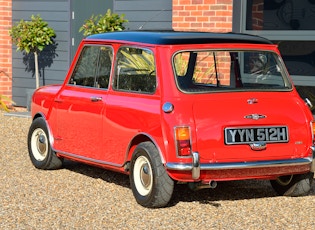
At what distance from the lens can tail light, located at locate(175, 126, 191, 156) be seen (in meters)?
7.44

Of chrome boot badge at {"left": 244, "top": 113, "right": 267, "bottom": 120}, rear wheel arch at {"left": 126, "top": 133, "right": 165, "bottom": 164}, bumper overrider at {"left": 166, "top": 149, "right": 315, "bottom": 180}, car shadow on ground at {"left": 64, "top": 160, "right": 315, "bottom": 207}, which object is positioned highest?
chrome boot badge at {"left": 244, "top": 113, "right": 267, "bottom": 120}

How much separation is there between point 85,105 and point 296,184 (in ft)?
7.53

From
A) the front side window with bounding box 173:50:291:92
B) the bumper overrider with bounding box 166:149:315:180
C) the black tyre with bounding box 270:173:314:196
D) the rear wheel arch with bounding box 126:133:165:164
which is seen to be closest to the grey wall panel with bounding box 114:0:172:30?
the front side window with bounding box 173:50:291:92

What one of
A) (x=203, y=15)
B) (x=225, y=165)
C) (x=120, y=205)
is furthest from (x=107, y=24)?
(x=225, y=165)

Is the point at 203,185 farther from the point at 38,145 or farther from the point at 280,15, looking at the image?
the point at 280,15

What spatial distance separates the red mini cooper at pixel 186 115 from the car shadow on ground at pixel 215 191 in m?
0.29

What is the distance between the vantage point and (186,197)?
835 cm

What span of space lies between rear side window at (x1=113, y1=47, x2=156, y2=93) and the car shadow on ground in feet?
3.65

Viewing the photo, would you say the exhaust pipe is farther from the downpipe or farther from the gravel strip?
the gravel strip

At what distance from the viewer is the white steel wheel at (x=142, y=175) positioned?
7805mm

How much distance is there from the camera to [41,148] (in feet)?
32.6

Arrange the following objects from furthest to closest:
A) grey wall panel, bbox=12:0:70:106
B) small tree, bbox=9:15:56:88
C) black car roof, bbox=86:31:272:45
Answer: grey wall panel, bbox=12:0:70:106
small tree, bbox=9:15:56:88
black car roof, bbox=86:31:272:45

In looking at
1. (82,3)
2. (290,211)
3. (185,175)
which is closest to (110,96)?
(185,175)

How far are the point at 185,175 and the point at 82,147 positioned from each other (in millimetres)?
1813
